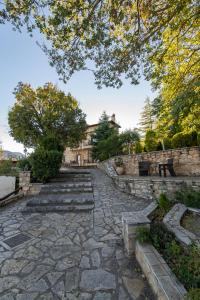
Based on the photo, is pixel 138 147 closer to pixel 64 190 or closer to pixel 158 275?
pixel 64 190

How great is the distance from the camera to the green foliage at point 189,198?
3.59m

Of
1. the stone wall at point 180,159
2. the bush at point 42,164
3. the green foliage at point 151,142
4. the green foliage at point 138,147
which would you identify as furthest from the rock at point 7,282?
the green foliage at point 138,147

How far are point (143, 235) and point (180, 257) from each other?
1.75 ft

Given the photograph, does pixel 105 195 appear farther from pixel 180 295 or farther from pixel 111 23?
pixel 111 23

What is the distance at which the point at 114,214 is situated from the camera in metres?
4.07

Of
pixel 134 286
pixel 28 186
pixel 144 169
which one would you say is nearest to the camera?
pixel 134 286

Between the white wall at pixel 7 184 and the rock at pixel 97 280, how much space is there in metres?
5.96

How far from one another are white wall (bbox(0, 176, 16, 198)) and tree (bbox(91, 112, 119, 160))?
8.47m

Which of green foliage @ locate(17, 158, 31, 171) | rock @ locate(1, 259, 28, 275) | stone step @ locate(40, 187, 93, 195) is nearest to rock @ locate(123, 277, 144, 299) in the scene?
rock @ locate(1, 259, 28, 275)

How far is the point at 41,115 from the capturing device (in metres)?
12.2

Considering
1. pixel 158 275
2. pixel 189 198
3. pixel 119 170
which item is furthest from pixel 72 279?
pixel 119 170

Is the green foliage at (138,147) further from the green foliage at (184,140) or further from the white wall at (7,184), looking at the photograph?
the white wall at (7,184)

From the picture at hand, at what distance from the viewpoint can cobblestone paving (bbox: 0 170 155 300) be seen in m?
1.76

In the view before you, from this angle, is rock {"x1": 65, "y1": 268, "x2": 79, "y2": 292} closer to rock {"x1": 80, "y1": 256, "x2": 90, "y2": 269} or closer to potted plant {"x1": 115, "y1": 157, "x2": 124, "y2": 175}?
rock {"x1": 80, "y1": 256, "x2": 90, "y2": 269}
